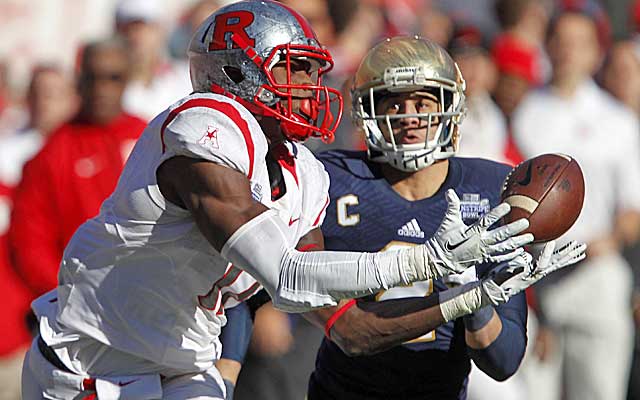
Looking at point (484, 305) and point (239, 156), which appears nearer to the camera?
point (239, 156)

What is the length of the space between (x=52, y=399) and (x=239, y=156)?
3.15 feet

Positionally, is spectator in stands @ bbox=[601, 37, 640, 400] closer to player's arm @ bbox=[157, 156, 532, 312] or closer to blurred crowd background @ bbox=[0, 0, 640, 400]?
blurred crowd background @ bbox=[0, 0, 640, 400]

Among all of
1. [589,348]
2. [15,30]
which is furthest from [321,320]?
[15,30]

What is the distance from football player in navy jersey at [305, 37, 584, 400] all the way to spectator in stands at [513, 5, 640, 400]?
253cm

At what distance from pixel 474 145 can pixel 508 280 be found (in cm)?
296

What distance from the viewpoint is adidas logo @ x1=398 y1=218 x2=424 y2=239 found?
4098 millimetres

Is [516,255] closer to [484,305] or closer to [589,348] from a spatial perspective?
[484,305]

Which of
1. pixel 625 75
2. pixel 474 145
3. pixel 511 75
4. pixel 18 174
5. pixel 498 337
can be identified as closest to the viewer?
pixel 498 337

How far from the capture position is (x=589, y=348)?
674cm

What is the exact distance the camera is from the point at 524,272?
341 centimetres

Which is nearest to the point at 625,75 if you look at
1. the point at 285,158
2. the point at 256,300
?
the point at 256,300

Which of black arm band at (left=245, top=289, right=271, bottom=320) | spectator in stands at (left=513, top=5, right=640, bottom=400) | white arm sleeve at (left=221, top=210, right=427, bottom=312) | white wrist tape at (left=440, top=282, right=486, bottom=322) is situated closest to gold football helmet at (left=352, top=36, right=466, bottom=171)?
black arm band at (left=245, top=289, right=271, bottom=320)

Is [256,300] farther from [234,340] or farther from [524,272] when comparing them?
[524,272]

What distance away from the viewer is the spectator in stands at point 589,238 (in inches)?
264
